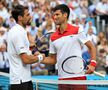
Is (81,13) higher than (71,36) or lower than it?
higher

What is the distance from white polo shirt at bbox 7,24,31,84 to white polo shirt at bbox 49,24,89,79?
46 centimetres

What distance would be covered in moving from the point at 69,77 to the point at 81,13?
1286cm

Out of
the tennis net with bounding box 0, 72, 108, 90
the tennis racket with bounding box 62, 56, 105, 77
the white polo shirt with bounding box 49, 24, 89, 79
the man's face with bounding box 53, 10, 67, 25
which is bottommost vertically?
the tennis net with bounding box 0, 72, 108, 90

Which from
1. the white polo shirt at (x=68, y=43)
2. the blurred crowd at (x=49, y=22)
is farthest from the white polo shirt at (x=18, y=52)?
the blurred crowd at (x=49, y=22)

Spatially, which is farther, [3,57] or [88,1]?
[88,1]

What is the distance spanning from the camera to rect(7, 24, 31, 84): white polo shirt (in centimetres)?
617

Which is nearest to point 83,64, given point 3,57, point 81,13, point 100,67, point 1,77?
point 1,77

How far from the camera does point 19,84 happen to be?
6.27 meters

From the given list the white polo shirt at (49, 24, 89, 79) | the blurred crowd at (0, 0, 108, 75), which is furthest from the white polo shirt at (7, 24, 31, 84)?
the blurred crowd at (0, 0, 108, 75)

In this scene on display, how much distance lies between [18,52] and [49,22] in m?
9.11

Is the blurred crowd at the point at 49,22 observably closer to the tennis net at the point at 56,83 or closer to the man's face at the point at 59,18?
the tennis net at the point at 56,83

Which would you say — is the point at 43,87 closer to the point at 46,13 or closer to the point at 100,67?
the point at 100,67

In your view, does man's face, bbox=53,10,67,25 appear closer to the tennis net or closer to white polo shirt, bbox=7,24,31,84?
white polo shirt, bbox=7,24,31,84

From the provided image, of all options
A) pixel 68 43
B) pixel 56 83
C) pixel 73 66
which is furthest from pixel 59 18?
pixel 56 83
